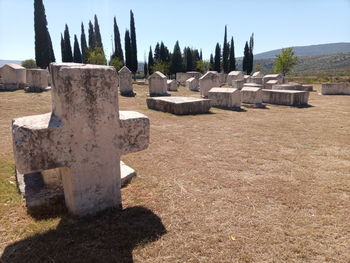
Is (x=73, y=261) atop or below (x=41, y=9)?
below

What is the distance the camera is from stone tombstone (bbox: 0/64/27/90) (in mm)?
19250

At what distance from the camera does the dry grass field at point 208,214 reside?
2.63 metres

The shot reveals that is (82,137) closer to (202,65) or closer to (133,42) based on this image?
(133,42)

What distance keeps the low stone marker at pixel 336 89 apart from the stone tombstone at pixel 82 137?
73.7 feet

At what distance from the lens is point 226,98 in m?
13.8

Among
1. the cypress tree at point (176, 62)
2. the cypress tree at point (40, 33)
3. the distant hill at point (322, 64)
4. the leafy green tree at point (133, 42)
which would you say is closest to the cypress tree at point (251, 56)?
the cypress tree at point (176, 62)

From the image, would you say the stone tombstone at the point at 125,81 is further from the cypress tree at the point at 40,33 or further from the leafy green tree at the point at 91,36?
the leafy green tree at the point at 91,36

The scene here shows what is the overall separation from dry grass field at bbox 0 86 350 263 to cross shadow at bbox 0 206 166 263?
0.01 meters

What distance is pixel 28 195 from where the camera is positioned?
357 centimetres

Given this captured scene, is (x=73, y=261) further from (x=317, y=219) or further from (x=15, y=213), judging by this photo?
(x=317, y=219)

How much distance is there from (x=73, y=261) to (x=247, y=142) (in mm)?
5515

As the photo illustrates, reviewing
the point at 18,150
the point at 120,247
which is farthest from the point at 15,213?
the point at 120,247

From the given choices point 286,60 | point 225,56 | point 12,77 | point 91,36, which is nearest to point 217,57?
point 225,56

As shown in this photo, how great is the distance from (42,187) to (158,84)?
49.7ft
